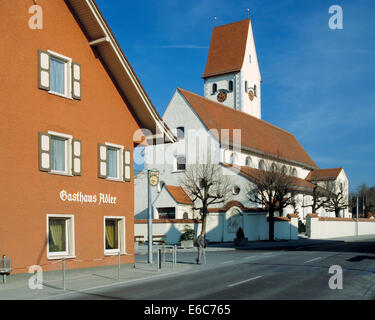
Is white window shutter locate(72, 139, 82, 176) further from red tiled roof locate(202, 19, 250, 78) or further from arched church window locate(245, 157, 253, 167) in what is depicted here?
red tiled roof locate(202, 19, 250, 78)

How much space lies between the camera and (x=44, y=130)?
17422mm

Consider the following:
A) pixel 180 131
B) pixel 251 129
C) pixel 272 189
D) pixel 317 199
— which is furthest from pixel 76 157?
pixel 317 199

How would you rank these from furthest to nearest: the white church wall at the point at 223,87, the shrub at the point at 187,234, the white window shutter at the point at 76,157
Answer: the white church wall at the point at 223,87, the shrub at the point at 187,234, the white window shutter at the point at 76,157

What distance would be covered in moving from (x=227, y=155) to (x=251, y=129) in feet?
36.9

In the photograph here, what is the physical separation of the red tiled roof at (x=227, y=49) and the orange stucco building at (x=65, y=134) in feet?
161

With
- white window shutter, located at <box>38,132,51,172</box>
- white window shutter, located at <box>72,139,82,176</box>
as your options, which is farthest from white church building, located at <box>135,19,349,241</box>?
white window shutter, located at <box>38,132,51,172</box>

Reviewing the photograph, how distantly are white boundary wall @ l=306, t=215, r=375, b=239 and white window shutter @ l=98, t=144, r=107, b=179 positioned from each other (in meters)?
32.9

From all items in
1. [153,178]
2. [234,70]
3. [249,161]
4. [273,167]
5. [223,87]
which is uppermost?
[234,70]

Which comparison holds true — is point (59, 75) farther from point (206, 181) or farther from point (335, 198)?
point (335, 198)

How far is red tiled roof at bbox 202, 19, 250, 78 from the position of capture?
69.6 m

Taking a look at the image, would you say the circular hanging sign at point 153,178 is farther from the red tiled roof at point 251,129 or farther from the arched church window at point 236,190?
the red tiled roof at point 251,129

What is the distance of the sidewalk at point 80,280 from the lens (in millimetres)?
12914

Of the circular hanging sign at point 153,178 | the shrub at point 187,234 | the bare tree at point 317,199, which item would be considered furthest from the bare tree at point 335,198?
the circular hanging sign at point 153,178
